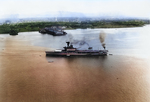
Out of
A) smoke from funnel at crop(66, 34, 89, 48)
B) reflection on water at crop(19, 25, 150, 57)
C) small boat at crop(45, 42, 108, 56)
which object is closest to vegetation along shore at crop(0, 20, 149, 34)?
reflection on water at crop(19, 25, 150, 57)

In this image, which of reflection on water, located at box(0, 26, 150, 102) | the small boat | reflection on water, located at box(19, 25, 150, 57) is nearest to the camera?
reflection on water, located at box(0, 26, 150, 102)

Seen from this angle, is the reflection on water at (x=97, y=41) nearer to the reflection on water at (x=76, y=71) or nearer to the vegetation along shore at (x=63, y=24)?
the reflection on water at (x=76, y=71)

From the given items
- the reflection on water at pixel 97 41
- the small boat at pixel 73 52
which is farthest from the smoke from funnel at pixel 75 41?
the small boat at pixel 73 52

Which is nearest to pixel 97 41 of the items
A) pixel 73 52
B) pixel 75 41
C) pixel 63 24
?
pixel 75 41

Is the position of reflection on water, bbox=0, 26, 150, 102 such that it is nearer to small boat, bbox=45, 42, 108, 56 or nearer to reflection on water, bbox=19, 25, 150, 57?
reflection on water, bbox=19, 25, 150, 57

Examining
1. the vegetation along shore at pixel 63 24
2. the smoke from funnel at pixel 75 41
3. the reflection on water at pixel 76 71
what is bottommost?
the reflection on water at pixel 76 71

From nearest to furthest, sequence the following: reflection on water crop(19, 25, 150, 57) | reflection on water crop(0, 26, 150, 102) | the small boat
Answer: reflection on water crop(0, 26, 150, 102), the small boat, reflection on water crop(19, 25, 150, 57)

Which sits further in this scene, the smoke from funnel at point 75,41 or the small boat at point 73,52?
the smoke from funnel at point 75,41

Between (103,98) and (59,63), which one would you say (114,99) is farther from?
(59,63)

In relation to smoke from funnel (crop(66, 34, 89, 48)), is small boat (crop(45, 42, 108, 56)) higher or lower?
lower
